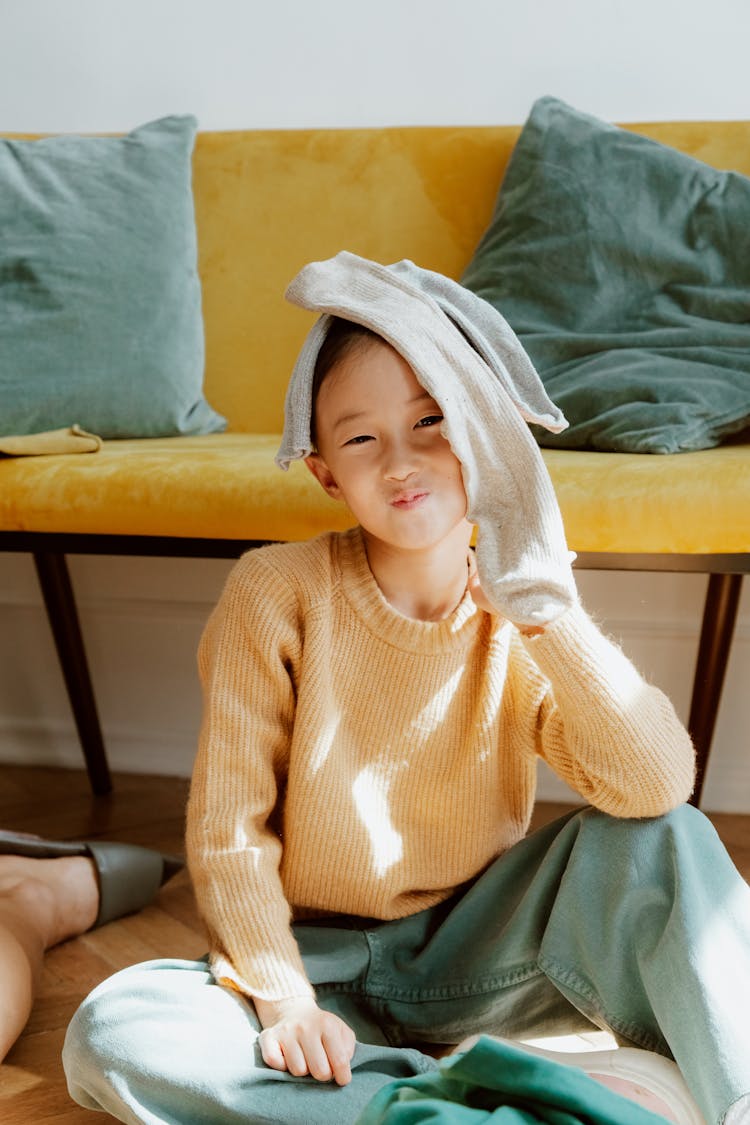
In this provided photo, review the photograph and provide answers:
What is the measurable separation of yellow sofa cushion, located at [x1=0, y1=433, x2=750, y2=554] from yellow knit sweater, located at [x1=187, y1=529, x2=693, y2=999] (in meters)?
0.21

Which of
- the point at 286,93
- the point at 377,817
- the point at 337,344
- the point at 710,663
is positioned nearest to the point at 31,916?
the point at 377,817

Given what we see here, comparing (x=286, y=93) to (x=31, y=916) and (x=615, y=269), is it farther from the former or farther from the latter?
(x=31, y=916)

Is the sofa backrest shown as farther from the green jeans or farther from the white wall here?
the green jeans

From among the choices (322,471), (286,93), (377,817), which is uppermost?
(286,93)

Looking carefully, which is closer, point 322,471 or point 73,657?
point 322,471

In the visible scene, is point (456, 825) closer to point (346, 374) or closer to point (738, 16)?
→ point (346, 374)

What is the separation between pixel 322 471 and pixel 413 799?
0.97 feet

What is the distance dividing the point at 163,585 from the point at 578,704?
112 cm

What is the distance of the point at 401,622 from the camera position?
1.03m

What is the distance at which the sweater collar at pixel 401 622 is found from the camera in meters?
1.04

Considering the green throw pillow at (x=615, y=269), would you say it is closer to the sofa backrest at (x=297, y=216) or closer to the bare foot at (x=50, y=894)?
the sofa backrest at (x=297, y=216)

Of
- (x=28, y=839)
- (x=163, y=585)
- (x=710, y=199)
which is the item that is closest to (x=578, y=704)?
(x=28, y=839)

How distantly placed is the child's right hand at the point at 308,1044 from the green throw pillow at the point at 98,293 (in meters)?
0.96

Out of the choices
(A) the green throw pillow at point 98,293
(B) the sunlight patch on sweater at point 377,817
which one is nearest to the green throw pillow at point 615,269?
(A) the green throw pillow at point 98,293
